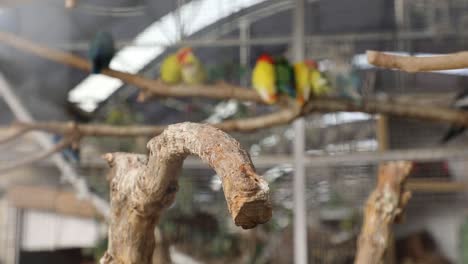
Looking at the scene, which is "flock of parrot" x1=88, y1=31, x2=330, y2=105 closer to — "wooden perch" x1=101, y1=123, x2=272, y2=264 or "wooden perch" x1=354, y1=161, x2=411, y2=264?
"wooden perch" x1=354, y1=161, x2=411, y2=264

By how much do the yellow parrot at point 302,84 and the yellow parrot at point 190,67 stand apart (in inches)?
17.5

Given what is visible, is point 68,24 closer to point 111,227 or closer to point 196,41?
point 196,41

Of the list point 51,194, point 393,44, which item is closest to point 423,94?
point 393,44

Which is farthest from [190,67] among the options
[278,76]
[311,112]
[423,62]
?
[423,62]

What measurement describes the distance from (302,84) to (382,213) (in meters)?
0.78

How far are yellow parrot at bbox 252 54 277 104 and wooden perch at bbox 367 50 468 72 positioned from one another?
1.08 meters

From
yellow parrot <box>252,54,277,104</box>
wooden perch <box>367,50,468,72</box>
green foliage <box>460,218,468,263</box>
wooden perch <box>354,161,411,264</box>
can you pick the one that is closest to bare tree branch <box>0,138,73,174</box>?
yellow parrot <box>252,54,277,104</box>

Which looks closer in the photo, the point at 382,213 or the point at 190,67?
the point at 382,213

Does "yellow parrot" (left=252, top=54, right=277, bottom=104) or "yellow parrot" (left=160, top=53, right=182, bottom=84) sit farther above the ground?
"yellow parrot" (left=160, top=53, right=182, bottom=84)

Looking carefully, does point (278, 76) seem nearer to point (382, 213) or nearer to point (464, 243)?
point (382, 213)

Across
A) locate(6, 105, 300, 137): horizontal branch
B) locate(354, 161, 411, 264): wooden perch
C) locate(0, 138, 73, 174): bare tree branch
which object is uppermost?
locate(6, 105, 300, 137): horizontal branch

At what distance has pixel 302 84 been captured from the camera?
187 centimetres

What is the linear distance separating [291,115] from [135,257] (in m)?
1.09

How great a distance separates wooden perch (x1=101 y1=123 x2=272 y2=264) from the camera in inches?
19.9
